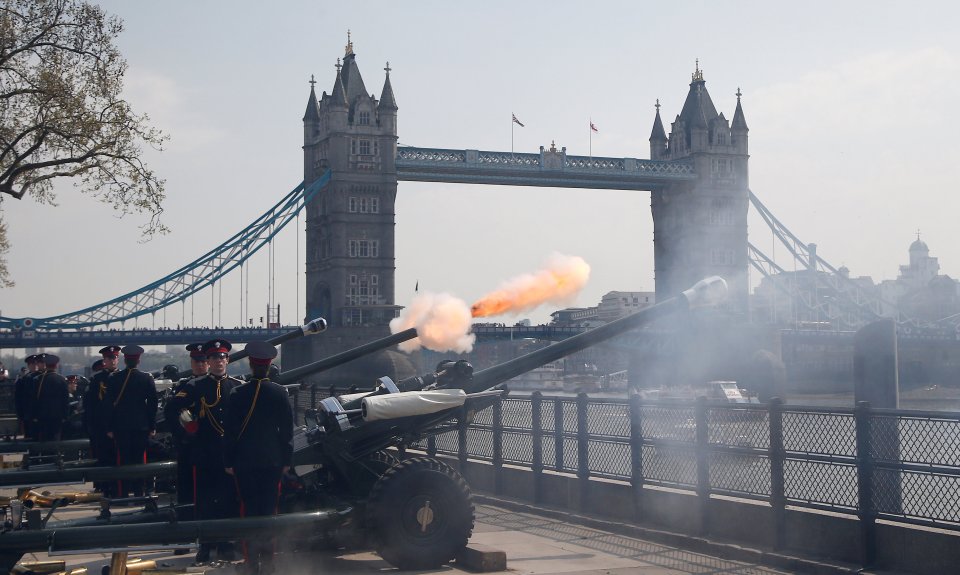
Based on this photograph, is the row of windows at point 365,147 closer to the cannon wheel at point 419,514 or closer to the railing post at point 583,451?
the railing post at point 583,451

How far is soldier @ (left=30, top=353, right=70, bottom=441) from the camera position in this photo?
15.5 m

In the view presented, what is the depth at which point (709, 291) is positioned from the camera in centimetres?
1130

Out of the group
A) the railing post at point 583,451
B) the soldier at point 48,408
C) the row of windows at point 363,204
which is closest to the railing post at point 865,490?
the railing post at point 583,451

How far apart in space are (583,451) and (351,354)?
111 inches

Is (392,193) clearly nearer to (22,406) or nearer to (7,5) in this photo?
(7,5)

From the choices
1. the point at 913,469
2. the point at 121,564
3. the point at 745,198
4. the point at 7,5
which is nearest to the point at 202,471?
the point at 121,564

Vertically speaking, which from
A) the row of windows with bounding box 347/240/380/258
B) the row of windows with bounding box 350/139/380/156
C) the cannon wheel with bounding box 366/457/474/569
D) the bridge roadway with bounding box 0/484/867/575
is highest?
the row of windows with bounding box 350/139/380/156

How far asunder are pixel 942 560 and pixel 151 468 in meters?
7.12

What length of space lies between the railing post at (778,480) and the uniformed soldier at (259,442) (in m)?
4.29

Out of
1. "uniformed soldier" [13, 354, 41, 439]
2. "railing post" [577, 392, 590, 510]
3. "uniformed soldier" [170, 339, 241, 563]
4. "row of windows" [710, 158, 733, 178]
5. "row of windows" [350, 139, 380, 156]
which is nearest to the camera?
"uniformed soldier" [170, 339, 241, 563]

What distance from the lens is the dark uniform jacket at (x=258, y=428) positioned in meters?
8.55

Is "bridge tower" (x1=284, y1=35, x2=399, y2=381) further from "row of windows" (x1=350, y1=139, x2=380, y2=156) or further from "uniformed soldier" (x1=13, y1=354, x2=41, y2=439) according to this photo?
"uniformed soldier" (x1=13, y1=354, x2=41, y2=439)

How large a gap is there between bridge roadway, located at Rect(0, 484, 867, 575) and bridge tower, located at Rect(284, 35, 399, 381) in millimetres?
77006

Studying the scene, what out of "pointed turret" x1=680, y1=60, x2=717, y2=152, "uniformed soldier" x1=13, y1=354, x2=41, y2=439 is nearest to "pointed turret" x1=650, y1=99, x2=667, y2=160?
"pointed turret" x1=680, y1=60, x2=717, y2=152
